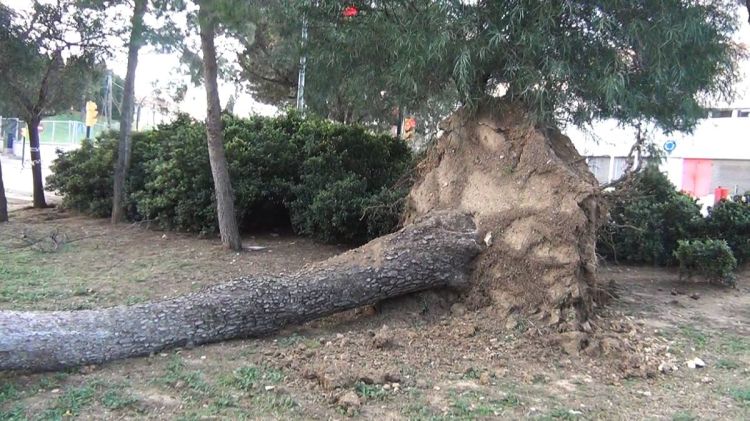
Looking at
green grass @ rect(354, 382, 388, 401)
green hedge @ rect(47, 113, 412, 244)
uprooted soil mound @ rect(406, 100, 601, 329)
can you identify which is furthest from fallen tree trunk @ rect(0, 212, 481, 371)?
green hedge @ rect(47, 113, 412, 244)

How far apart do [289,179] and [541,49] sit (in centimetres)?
527

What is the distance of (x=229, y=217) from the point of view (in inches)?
344

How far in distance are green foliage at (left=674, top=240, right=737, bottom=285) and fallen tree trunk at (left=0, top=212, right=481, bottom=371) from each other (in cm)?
359

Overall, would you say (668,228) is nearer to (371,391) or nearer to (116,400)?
(371,391)

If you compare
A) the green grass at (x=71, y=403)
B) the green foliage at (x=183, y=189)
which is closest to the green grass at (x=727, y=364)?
the green grass at (x=71, y=403)

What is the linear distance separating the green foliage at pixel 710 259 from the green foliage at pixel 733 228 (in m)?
1.59

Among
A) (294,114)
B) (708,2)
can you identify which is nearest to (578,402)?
(708,2)

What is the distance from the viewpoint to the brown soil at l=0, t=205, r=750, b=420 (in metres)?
3.96

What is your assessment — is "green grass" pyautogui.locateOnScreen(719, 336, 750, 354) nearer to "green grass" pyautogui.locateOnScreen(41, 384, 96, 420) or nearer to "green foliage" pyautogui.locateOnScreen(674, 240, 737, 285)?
"green foliage" pyautogui.locateOnScreen(674, 240, 737, 285)

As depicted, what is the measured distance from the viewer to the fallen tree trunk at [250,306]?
430 centimetres

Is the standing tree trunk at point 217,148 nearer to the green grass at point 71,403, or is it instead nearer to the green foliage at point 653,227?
the green grass at point 71,403

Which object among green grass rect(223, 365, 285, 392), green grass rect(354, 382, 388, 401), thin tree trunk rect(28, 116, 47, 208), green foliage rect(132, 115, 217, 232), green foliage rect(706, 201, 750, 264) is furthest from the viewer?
thin tree trunk rect(28, 116, 47, 208)

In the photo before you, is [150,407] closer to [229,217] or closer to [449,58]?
[449,58]

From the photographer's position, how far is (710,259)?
8.05 metres
